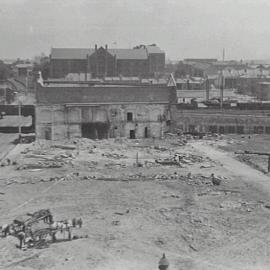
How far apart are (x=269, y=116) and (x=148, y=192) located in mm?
36498

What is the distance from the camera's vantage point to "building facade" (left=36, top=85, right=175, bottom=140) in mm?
55625

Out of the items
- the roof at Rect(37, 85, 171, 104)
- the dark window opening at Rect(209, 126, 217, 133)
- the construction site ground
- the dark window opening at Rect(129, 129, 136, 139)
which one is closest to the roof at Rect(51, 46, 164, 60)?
the roof at Rect(37, 85, 171, 104)

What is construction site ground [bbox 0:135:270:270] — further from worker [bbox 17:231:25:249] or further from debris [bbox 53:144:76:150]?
worker [bbox 17:231:25:249]

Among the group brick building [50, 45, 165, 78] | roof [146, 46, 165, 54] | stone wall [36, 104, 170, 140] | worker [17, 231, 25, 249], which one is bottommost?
worker [17, 231, 25, 249]

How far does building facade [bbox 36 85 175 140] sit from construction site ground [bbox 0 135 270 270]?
17.0 ft

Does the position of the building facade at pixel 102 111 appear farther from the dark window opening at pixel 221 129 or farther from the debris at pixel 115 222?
the debris at pixel 115 222

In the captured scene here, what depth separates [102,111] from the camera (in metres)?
57.2

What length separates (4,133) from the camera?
6150cm

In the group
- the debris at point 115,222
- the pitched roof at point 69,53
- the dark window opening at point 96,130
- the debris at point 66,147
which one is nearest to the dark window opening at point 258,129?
the dark window opening at point 96,130

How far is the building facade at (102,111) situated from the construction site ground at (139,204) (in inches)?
204

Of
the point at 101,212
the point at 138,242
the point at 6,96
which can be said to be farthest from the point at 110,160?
the point at 6,96

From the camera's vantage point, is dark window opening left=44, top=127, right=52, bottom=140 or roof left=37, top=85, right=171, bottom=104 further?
roof left=37, top=85, right=171, bottom=104

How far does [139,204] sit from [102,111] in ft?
93.3

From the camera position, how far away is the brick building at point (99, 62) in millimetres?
111688
